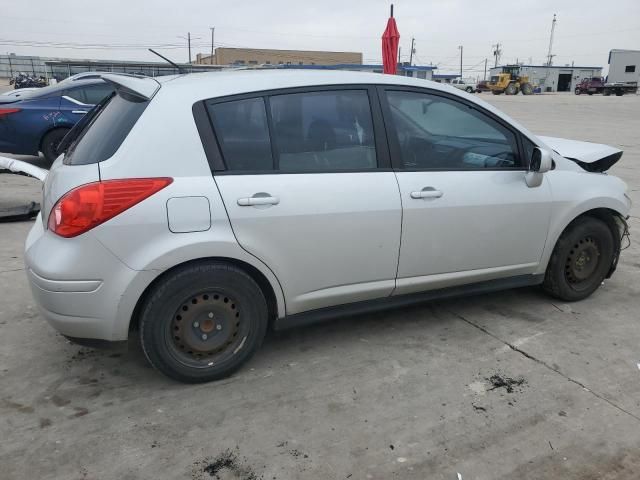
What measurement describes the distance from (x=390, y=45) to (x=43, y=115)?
227 inches

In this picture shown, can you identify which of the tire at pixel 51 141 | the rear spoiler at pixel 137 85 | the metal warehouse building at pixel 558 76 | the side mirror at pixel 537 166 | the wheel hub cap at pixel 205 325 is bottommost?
the wheel hub cap at pixel 205 325

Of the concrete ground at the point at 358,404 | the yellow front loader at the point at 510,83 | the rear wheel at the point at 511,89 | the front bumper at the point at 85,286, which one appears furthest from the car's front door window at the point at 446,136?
the rear wheel at the point at 511,89

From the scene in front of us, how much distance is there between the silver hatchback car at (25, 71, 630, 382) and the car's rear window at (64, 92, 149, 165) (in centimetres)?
1

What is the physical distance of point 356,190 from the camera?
3082 mm

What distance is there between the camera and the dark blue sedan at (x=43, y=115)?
8.46 metres

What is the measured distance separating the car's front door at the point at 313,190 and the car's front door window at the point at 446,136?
192 millimetres

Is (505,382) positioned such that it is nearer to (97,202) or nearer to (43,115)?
(97,202)

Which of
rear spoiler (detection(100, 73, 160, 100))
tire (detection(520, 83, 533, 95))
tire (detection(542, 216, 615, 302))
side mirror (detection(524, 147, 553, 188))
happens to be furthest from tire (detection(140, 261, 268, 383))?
tire (detection(520, 83, 533, 95))

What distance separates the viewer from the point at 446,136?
3.65 metres

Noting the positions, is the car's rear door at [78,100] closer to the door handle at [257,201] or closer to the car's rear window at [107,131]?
the car's rear window at [107,131]

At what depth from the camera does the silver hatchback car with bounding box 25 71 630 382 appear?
2.65m

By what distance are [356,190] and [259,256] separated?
678 mm

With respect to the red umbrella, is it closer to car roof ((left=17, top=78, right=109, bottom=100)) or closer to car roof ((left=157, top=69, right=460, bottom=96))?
car roof ((left=17, top=78, right=109, bottom=100))

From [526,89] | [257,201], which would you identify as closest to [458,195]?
[257,201]
